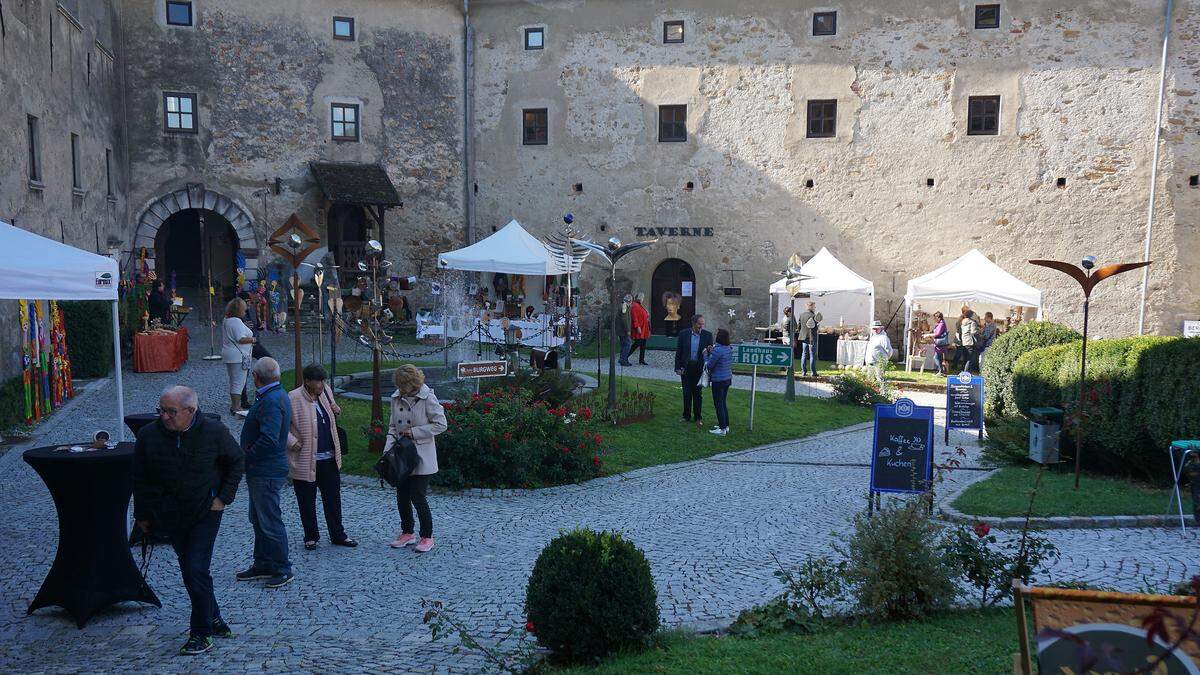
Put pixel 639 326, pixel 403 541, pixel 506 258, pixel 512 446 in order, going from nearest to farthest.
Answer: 1. pixel 403 541
2. pixel 512 446
3. pixel 506 258
4. pixel 639 326

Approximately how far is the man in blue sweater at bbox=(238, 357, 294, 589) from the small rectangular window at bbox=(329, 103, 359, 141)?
19.8m

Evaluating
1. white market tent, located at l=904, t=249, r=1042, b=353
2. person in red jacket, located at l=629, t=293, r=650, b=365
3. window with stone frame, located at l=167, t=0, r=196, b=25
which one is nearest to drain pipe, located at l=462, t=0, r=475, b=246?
window with stone frame, located at l=167, t=0, r=196, b=25

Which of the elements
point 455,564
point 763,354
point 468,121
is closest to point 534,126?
point 468,121

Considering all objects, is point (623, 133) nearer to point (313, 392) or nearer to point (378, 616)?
point (313, 392)

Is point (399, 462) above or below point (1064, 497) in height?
above

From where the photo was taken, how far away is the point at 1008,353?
1471 centimetres

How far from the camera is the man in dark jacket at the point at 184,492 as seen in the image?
18.9 feet

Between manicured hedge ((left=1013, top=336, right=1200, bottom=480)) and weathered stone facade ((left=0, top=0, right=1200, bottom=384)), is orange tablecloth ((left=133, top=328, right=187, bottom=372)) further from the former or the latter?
manicured hedge ((left=1013, top=336, right=1200, bottom=480))

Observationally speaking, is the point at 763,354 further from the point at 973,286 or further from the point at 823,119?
the point at 823,119

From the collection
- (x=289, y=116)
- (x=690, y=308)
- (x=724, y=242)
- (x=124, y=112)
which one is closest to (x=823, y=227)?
(x=724, y=242)

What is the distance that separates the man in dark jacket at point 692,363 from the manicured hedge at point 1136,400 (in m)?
4.85

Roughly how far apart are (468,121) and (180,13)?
25.6 ft

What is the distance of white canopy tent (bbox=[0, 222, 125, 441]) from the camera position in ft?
25.2

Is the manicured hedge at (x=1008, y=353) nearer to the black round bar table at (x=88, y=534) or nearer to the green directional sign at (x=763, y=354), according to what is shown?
the green directional sign at (x=763, y=354)
